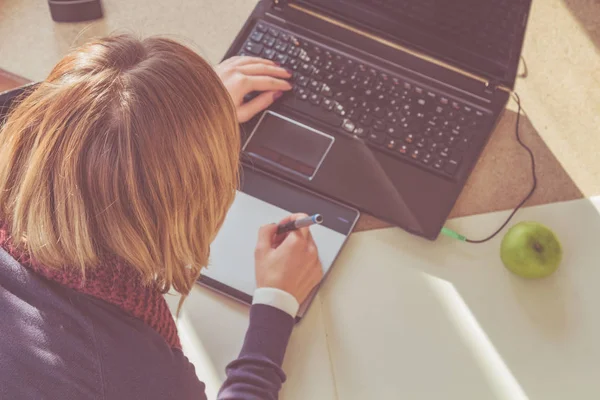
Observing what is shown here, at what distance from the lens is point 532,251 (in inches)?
29.5

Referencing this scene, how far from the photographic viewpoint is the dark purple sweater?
570 mm

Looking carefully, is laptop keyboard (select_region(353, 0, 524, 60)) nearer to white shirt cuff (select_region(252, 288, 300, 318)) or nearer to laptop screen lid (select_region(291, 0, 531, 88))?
laptop screen lid (select_region(291, 0, 531, 88))

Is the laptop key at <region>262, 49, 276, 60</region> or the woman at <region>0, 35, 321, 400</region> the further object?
the laptop key at <region>262, 49, 276, 60</region>

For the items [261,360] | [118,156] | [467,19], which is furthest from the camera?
[467,19]

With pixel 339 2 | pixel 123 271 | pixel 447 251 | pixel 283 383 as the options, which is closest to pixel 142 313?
pixel 123 271

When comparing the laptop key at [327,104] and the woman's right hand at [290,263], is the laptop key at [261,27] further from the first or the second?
the woman's right hand at [290,263]

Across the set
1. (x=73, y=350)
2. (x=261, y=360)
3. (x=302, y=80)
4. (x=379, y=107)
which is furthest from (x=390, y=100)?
(x=73, y=350)

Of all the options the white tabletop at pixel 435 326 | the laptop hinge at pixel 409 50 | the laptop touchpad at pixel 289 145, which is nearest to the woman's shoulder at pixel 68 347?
the white tabletop at pixel 435 326

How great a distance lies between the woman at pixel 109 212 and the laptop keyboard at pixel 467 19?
37 centimetres

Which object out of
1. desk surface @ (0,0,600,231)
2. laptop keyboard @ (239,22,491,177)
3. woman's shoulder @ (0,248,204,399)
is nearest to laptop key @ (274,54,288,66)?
laptop keyboard @ (239,22,491,177)

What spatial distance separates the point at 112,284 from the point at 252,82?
37 centimetres

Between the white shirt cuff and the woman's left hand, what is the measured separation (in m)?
0.26

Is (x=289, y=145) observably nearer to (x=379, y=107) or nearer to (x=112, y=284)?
(x=379, y=107)

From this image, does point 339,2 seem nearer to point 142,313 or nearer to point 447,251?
point 447,251
